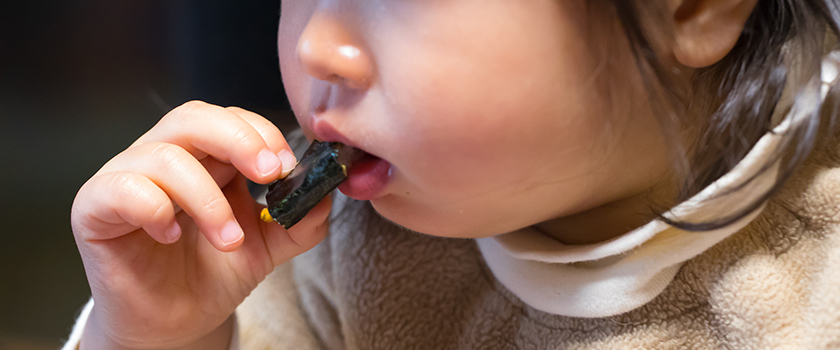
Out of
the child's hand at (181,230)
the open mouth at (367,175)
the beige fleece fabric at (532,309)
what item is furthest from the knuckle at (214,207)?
the beige fleece fabric at (532,309)

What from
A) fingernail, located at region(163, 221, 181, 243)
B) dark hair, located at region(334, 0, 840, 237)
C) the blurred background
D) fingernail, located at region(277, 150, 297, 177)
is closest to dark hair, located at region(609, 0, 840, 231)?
dark hair, located at region(334, 0, 840, 237)

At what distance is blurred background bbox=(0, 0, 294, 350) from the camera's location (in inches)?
31.6

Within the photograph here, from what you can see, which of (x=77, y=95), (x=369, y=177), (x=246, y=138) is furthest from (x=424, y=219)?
(x=77, y=95)

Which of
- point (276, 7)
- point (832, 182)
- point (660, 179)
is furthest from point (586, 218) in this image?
point (276, 7)

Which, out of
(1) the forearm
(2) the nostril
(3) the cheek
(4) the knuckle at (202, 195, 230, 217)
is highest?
(2) the nostril

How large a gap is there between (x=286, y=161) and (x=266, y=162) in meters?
0.02

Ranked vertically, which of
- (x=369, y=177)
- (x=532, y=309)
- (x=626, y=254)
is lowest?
(x=532, y=309)

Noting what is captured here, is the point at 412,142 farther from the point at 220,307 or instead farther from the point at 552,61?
the point at 220,307

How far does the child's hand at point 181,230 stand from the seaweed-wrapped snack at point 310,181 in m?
0.02

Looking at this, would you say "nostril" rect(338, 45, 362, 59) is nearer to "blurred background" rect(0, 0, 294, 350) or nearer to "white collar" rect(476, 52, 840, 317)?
"white collar" rect(476, 52, 840, 317)

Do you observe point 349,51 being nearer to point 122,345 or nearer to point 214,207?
point 214,207

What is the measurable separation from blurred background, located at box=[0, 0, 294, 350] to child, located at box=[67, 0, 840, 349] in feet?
0.74

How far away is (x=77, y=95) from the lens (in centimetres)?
82

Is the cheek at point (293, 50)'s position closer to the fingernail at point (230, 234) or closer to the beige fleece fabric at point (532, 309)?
the fingernail at point (230, 234)
